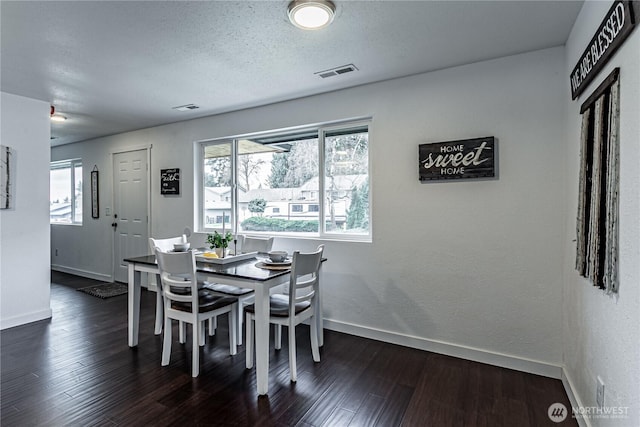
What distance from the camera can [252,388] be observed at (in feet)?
7.36

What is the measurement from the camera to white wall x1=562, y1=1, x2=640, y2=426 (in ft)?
4.12

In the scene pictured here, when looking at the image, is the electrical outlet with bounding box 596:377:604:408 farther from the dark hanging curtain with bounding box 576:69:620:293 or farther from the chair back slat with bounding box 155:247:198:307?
the chair back slat with bounding box 155:247:198:307

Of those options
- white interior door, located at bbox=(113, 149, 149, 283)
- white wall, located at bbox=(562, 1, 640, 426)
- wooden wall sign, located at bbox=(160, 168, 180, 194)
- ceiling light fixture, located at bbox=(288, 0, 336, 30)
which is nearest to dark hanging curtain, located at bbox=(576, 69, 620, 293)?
white wall, located at bbox=(562, 1, 640, 426)

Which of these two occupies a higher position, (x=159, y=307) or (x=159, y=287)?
(x=159, y=287)

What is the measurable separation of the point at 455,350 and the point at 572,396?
0.81 meters

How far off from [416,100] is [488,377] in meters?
2.26

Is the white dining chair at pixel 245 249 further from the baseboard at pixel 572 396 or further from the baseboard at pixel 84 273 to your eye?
the baseboard at pixel 84 273

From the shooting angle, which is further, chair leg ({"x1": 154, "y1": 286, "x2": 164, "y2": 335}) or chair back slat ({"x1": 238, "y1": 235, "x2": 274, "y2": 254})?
chair back slat ({"x1": 238, "y1": 235, "x2": 274, "y2": 254})

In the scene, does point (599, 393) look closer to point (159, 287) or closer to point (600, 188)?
point (600, 188)

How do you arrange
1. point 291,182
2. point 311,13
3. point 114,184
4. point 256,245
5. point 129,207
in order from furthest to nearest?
point 114,184 < point 129,207 < point 291,182 < point 256,245 < point 311,13

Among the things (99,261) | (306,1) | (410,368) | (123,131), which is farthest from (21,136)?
(410,368)

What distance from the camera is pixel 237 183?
4.20 meters

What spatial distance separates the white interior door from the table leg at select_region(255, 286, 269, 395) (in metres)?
3.46

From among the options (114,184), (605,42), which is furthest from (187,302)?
A: (114,184)
